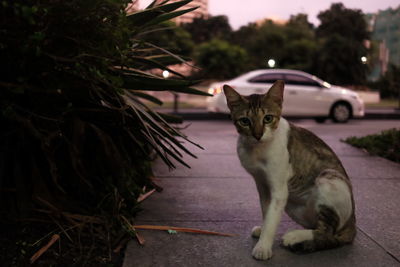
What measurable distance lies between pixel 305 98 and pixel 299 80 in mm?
582

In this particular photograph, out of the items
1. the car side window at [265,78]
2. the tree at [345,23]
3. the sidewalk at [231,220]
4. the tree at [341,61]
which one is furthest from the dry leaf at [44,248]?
the tree at [345,23]

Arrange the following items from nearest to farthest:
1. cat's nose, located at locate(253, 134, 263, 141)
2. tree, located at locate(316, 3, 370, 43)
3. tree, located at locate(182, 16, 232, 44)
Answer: cat's nose, located at locate(253, 134, 263, 141), tree, located at locate(316, 3, 370, 43), tree, located at locate(182, 16, 232, 44)

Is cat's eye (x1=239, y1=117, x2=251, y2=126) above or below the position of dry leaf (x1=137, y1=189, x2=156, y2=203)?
above

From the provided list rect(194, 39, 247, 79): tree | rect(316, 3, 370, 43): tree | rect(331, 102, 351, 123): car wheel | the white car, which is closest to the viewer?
the white car

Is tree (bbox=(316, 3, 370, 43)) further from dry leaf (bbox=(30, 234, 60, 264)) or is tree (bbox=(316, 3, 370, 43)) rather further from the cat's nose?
dry leaf (bbox=(30, 234, 60, 264))

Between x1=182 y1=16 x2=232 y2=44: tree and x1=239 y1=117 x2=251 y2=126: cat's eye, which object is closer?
x1=239 y1=117 x2=251 y2=126: cat's eye

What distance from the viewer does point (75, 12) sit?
303cm

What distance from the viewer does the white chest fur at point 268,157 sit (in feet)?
9.87

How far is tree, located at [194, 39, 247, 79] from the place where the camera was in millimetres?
33906

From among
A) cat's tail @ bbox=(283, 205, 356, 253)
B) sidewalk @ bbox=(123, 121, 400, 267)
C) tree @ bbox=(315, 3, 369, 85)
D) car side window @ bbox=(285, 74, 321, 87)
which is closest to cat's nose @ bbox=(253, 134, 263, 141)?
cat's tail @ bbox=(283, 205, 356, 253)

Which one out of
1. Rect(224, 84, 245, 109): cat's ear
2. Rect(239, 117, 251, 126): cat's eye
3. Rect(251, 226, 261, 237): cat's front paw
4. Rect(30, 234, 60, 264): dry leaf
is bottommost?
Rect(30, 234, 60, 264): dry leaf

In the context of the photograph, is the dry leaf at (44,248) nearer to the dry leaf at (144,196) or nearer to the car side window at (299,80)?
the dry leaf at (144,196)

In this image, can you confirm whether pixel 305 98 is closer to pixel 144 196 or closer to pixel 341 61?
pixel 144 196

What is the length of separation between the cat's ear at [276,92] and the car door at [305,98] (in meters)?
12.3
